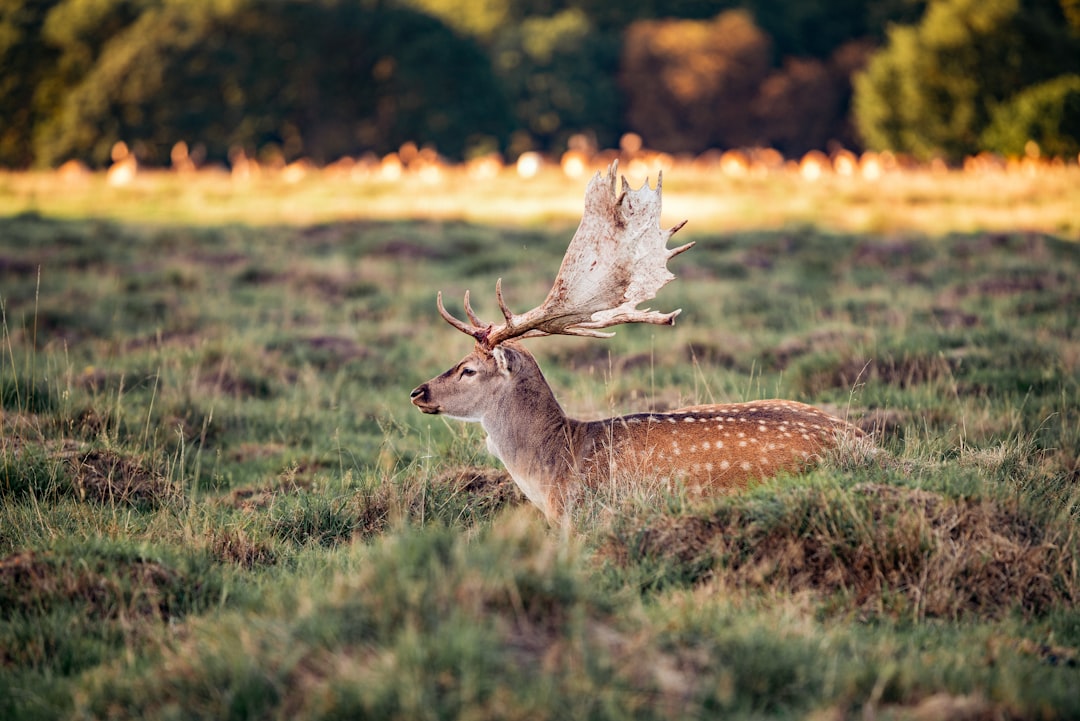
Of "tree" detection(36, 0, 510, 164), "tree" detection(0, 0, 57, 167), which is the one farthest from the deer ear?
"tree" detection(0, 0, 57, 167)

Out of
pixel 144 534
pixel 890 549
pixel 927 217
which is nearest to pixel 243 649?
pixel 144 534

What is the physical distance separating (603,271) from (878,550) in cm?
239

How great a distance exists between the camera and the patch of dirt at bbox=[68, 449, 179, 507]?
624 centimetres

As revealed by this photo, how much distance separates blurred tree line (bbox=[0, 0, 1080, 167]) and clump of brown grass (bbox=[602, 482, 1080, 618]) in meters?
36.0

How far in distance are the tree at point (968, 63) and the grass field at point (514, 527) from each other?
32.3 meters

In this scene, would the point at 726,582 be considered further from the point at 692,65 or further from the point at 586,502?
the point at 692,65

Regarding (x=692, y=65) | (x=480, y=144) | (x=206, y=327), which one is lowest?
(x=206, y=327)

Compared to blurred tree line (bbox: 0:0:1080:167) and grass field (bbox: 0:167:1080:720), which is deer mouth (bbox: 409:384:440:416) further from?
blurred tree line (bbox: 0:0:1080:167)

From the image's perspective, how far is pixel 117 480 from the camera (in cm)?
643

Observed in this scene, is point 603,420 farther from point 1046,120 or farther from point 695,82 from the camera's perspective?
point 695,82

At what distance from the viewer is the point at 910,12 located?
5738 cm

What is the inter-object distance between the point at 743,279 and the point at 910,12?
48637 mm

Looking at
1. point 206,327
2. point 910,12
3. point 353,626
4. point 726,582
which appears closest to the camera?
point 353,626

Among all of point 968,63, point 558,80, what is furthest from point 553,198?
point 558,80
